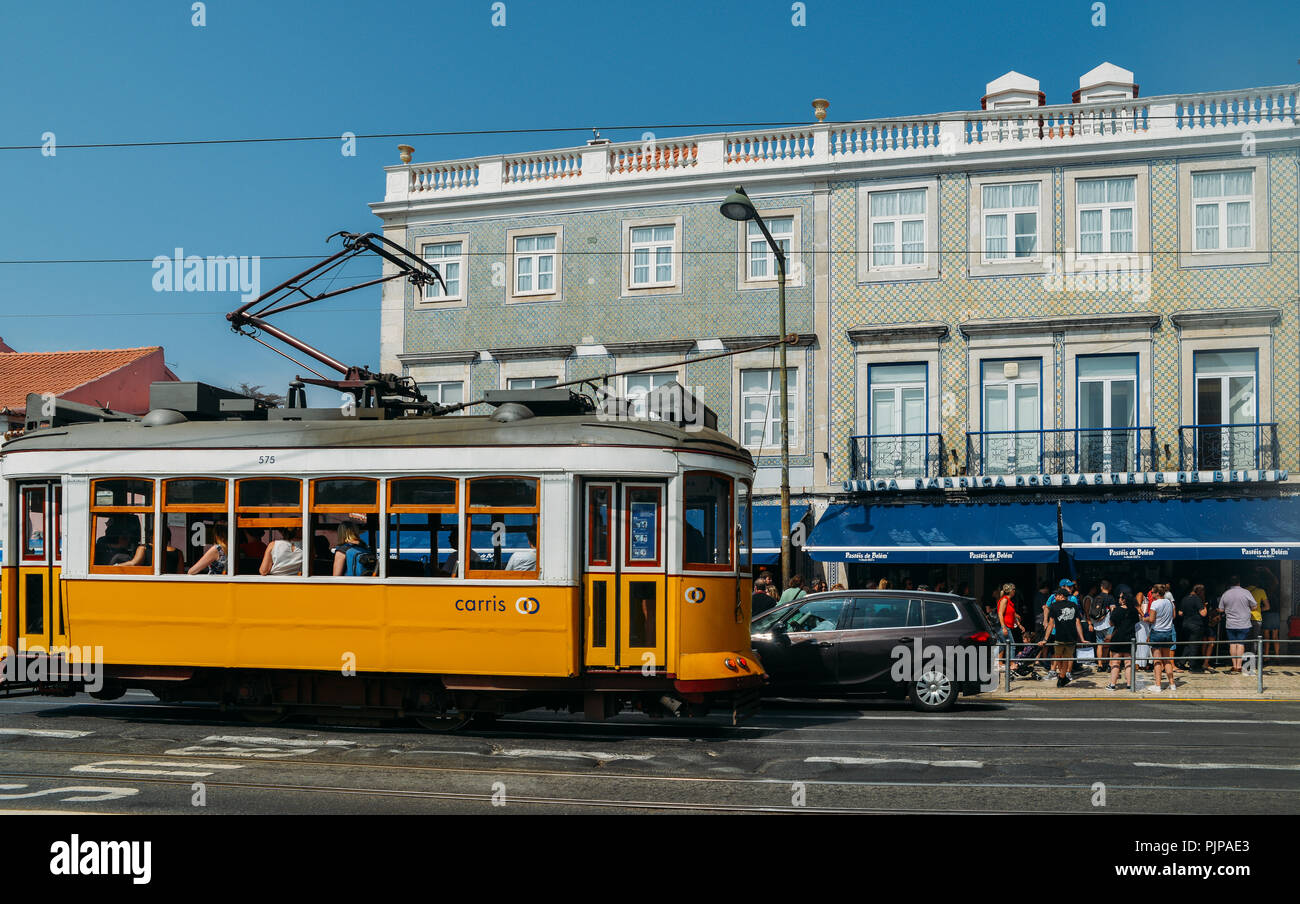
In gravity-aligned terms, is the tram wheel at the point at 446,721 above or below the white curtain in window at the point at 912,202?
below

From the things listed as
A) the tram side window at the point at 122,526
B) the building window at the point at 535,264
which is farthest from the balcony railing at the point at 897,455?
the tram side window at the point at 122,526

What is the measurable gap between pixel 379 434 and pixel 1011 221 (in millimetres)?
17322

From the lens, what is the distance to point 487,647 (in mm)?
11797

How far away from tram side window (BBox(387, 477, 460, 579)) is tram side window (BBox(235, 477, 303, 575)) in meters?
1.04

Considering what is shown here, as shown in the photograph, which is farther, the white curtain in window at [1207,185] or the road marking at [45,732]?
the white curtain in window at [1207,185]

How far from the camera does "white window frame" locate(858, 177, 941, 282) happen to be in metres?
25.6

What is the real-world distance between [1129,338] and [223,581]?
18936 mm

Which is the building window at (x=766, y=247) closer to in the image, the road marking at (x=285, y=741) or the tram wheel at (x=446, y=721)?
the tram wheel at (x=446, y=721)

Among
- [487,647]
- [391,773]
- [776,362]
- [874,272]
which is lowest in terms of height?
[391,773]

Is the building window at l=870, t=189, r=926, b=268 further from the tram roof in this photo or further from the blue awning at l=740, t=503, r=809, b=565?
the tram roof

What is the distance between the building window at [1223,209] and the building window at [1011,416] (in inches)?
164

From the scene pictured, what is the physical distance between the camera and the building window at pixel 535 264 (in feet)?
91.5
